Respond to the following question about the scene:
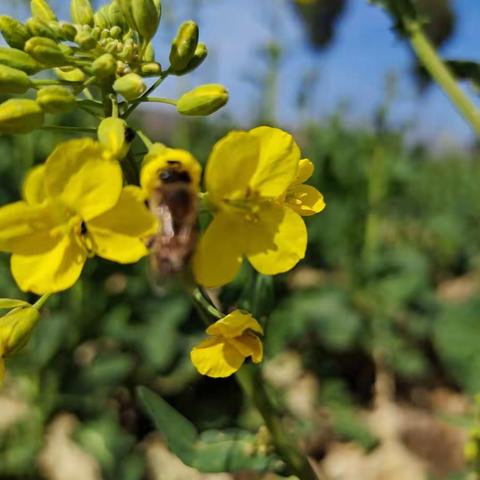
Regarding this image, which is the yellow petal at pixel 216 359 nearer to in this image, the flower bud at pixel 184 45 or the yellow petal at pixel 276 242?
the yellow petal at pixel 276 242

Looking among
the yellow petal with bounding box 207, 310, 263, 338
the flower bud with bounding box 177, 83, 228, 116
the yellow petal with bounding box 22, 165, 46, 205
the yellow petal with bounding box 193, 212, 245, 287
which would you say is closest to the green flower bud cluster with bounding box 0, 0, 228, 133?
the flower bud with bounding box 177, 83, 228, 116

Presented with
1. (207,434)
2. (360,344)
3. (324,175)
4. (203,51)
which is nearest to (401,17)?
(203,51)

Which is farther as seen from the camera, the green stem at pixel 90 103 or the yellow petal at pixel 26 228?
the green stem at pixel 90 103

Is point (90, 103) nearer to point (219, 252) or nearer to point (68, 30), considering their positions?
point (68, 30)

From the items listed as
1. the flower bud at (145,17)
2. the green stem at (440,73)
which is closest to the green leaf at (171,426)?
the flower bud at (145,17)

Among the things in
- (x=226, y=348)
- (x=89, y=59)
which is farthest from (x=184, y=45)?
(x=226, y=348)
